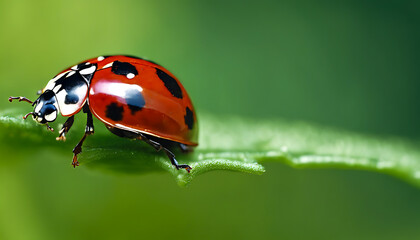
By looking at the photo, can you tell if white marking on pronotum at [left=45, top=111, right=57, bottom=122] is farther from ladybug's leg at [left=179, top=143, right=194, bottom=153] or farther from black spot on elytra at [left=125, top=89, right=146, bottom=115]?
ladybug's leg at [left=179, top=143, right=194, bottom=153]

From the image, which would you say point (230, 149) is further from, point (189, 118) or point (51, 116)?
point (51, 116)

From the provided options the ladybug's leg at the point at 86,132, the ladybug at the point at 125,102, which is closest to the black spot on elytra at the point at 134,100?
the ladybug at the point at 125,102

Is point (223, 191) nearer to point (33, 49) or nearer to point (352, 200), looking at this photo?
point (352, 200)

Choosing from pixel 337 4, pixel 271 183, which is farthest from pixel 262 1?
pixel 271 183

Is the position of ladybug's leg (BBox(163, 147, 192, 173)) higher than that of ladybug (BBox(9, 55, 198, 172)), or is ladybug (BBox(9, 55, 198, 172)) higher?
ladybug (BBox(9, 55, 198, 172))

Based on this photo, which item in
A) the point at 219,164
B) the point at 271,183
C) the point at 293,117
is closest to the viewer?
the point at 219,164

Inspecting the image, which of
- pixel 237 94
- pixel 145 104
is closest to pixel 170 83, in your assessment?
pixel 145 104

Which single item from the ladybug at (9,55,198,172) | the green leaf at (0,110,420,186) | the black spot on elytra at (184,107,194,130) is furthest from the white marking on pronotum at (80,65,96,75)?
the black spot on elytra at (184,107,194,130)
